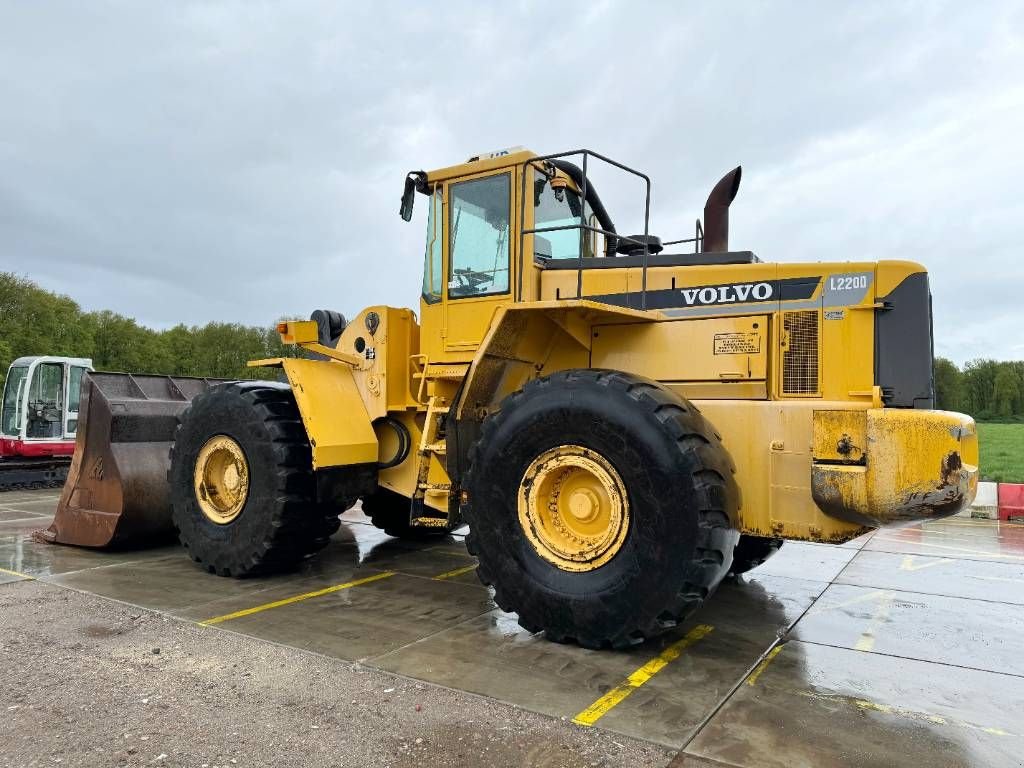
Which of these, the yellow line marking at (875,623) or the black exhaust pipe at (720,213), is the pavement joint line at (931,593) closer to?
the yellow line marking at (875,623)

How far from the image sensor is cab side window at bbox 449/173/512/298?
18.6 feet

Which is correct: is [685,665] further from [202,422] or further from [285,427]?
[202,422]

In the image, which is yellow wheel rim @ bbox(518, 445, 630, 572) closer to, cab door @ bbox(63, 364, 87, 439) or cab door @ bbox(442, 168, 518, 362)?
cab door @ bbox(442, 168, 518, 362)

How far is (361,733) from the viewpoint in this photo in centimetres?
331

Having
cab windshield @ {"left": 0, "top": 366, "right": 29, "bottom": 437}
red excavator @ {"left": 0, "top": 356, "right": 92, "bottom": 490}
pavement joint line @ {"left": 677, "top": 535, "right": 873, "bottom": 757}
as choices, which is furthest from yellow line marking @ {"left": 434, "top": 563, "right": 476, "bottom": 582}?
cab windshield @ {"left": 0, "top": 366, "right": 29, "bottom": 437}

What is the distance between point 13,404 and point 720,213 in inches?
576

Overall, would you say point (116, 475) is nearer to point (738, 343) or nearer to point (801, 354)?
point (738, 343)

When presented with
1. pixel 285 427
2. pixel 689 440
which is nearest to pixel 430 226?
pixel 285 427

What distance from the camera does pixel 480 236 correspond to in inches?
231

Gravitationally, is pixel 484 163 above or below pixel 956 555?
above

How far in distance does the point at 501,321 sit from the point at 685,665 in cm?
243

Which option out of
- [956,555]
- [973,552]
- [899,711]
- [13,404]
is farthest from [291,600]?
[13,404]

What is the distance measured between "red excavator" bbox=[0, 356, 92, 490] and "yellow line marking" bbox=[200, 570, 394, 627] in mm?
9907

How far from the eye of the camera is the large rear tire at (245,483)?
5.95m
